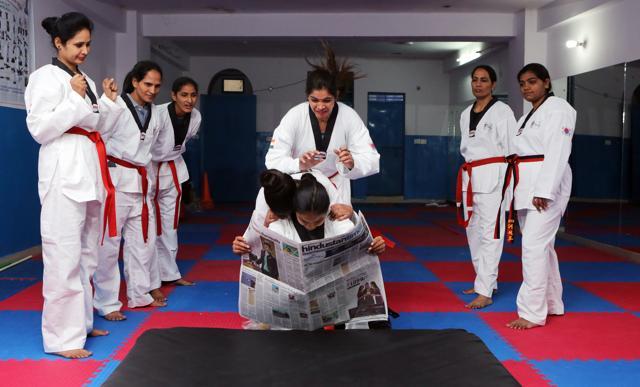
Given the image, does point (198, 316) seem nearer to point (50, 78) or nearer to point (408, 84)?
point (50, 78)

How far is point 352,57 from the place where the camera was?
42.7 ft

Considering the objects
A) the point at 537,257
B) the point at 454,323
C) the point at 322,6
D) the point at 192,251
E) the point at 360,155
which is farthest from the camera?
the point at 322,6

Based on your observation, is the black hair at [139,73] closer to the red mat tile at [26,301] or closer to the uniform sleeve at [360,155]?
the uniform sleeve at [360,155]

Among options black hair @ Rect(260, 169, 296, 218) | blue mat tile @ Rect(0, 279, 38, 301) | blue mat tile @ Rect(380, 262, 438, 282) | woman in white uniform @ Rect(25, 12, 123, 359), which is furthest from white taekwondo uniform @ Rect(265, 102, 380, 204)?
blue mat tile @ Rect(0, 279, 38, 301)

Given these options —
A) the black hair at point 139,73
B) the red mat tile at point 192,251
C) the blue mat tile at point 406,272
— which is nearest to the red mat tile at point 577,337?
the blue mat tile at point 406,272

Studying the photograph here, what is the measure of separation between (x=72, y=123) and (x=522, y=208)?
8.94 ft

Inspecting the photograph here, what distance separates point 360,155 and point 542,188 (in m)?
1.14

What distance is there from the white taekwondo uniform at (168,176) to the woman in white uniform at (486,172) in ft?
7.53

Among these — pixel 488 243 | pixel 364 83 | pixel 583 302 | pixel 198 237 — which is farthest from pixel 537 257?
pixel 364 83

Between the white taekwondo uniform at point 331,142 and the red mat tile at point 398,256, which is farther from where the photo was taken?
the red mat tile at point 398,256

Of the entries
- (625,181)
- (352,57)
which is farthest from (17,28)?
(352,57)

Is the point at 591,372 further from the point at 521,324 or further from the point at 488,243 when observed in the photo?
the point at 488,243

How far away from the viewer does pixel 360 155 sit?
3.57 metres

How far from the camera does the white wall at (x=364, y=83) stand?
42.1 ft
